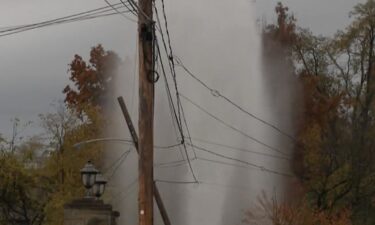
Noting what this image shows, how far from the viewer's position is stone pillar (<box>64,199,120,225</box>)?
15.3 metres

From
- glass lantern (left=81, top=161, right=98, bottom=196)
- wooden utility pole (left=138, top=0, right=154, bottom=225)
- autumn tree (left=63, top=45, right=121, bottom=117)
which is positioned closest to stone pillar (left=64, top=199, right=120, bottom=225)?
glass lantern (left=81, top=161, right=98, bottom=196)

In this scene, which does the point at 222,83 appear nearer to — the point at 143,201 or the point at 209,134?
the point at 209,134

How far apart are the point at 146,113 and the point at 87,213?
3059 mm

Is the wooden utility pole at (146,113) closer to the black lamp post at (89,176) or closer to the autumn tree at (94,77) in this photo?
the black lamp post at (89,176)

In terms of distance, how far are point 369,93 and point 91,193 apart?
31160 mm

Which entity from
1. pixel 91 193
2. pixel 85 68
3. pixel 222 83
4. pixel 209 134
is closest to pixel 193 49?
pixel 222 83

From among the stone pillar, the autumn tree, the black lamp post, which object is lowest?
the stone pillar

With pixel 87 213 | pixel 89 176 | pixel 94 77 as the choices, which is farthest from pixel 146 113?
pixel 94 77

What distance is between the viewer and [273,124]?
38.4m

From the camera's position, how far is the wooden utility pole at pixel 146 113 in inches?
508

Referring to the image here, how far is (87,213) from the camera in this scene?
1530 centimetres

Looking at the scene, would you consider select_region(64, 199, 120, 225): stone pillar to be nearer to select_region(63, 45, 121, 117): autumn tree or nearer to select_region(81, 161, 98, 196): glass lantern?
select_region(81, 161, 98, 196): glass lantern

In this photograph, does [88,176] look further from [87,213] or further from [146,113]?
[146,113]

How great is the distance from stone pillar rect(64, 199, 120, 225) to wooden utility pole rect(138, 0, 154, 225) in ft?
8.39
